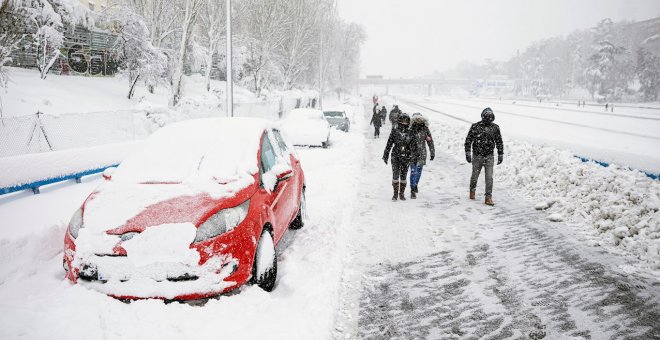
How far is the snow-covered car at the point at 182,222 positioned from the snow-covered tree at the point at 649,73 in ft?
238

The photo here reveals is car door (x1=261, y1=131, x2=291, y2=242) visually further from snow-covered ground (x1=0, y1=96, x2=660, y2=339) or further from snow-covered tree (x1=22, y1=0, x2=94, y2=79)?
snow-covered tree (x1=22, y1=0, x2=94, y2=79)

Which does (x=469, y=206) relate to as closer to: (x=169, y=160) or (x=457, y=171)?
(x=457, y=171)

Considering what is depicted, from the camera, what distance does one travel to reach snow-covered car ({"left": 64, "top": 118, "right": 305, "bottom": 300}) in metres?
3.24

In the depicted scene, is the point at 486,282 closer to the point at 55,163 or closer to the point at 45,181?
the point at 45,181

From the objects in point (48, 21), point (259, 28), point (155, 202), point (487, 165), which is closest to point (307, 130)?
point (487, 165)

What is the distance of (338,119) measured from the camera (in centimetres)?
2131

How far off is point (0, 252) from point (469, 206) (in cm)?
715

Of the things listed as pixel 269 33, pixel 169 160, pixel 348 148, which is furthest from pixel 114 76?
pixel 169 160

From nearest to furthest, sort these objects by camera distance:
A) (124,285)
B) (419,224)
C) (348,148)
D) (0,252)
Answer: (124,285)
(0,252)
(419,224)
(348,148)

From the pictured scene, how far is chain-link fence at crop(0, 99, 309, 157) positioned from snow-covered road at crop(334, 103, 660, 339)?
813 cm

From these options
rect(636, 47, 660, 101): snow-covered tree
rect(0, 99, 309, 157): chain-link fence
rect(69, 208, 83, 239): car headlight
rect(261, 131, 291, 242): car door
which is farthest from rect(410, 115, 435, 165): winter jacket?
rect(636, 47, 660, 101): snow-covered tree

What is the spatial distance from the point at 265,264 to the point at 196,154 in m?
1.47

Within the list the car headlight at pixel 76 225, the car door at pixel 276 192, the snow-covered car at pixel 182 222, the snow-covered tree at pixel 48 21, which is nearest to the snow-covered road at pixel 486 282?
the car door at pixel 276 192

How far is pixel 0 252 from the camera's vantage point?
4527 millimetres
